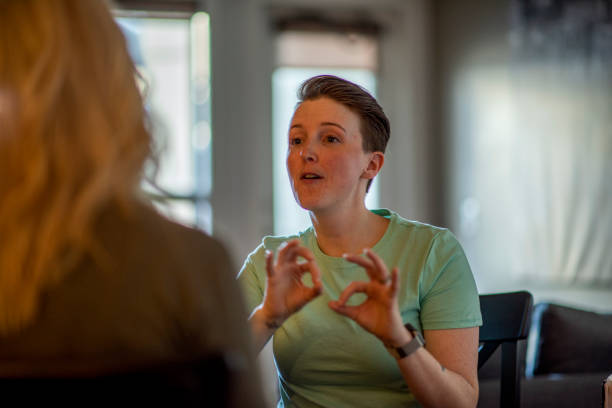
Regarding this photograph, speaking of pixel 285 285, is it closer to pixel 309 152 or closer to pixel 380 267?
pixel 380 267

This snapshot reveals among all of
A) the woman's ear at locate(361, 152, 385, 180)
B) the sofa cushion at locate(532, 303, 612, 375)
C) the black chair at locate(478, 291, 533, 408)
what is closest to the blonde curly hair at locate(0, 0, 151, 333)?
the woman's ear at locate(361, 152, 385, 180)

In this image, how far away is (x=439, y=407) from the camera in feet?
4.35

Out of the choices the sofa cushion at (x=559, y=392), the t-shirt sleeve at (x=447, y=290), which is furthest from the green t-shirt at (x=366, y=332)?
the sofa cushion at (x=559, y=392)

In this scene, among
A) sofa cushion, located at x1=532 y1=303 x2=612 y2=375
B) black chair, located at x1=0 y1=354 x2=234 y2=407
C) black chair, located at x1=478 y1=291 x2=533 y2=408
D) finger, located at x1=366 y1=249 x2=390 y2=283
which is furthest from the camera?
sofa cushion, located at x1=532 y1=303 x2=612 y2=375

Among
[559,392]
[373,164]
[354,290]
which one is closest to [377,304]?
[354,290]

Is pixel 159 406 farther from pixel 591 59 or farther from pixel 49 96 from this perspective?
pixel 591 59

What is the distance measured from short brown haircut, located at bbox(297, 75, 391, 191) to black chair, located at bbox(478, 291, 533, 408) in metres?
0.45

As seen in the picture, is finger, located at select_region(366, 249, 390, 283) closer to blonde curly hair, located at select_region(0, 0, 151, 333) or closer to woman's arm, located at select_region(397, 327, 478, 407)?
woman's arm, located at select_region(397, 327, 478, 407)

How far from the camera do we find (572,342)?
81.4 inches

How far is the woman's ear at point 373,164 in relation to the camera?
163 cm

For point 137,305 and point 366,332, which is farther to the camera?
point 366,332

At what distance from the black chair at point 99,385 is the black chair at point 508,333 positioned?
3.48 ft

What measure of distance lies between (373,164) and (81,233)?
103 centimetres

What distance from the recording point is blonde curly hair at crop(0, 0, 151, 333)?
0.69m
